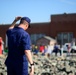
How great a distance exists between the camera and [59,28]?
61.5 m

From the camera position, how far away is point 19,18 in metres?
6.19

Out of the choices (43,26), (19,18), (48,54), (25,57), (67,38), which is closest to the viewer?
(25,57)

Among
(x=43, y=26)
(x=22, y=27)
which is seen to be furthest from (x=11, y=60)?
(x=43, y=26)

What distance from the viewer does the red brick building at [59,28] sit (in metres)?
59.6

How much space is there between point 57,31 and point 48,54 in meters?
38.5

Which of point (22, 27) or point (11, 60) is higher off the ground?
point (22, 27)

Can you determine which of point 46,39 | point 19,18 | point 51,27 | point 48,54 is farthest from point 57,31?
point 19,18

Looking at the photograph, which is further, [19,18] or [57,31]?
[57,31]

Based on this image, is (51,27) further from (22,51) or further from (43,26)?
(22,51)

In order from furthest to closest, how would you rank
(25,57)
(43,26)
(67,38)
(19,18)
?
1. (43,26)
2. (67,38)
3. (19,18)
4. (25,57)

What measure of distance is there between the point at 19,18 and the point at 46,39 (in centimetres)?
4876

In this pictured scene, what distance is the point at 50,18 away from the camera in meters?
62.9

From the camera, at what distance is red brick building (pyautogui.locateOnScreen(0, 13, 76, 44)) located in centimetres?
5962

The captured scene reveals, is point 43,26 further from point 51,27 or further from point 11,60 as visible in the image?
point 11,60
